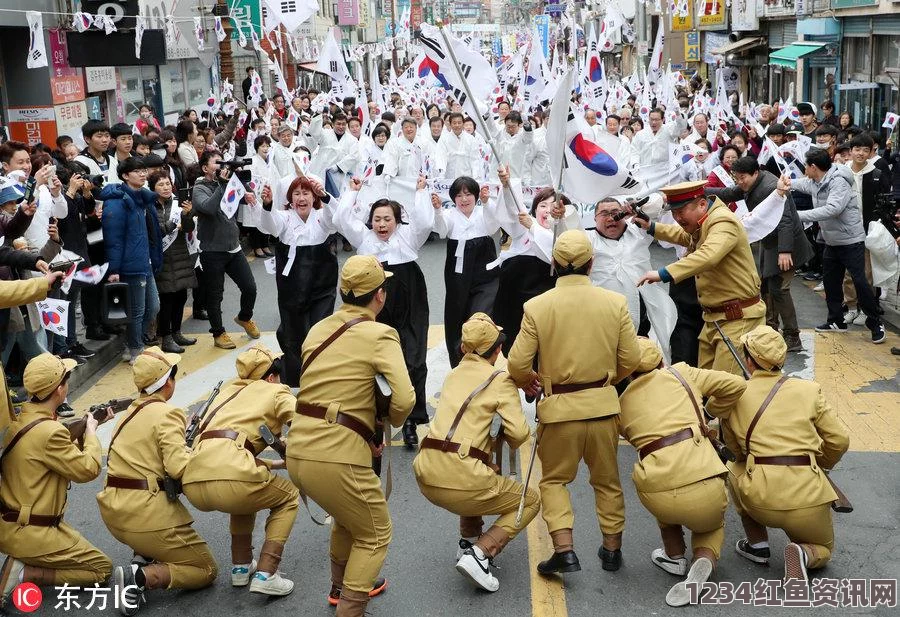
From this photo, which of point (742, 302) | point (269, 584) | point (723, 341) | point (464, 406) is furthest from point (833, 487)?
point (269, 584)

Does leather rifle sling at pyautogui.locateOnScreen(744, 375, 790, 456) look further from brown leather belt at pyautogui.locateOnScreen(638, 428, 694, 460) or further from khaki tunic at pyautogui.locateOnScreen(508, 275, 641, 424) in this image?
khaki tunic at pyautogui.locateOnScreen(508, 275, 641, 424)

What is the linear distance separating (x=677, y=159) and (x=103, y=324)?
7.95m

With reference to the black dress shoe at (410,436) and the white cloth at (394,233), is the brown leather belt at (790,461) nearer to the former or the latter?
the black dress shoe at (410,436)

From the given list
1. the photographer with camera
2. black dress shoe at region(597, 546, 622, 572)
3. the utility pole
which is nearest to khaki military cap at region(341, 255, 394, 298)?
black dress shoe at region(597, 546, 622, 572)

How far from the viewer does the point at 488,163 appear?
Answer: 14352 mm

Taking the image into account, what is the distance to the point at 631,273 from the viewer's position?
7.02 metres

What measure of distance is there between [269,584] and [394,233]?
3041mm

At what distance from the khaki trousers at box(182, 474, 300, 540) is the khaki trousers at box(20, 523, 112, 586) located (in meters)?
0.64

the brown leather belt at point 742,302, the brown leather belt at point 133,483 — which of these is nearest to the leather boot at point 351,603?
the brown leather belt at point 133,483

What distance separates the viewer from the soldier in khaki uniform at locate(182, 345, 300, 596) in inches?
193

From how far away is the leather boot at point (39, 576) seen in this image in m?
5.01

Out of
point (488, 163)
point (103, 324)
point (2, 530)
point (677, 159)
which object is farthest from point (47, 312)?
point (677, 159)

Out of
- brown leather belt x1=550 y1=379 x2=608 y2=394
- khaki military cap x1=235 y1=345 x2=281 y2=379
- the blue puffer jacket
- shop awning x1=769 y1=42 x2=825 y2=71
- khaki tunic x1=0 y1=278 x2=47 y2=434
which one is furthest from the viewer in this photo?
shop awning x1=769 y1=42 x2=825 y2=71

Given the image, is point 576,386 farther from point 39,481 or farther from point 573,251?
point 39,481
